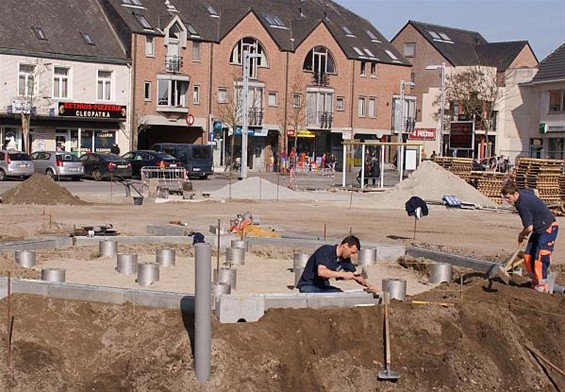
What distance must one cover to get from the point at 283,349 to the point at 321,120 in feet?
196

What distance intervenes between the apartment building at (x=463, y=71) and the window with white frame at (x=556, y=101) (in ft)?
17.7

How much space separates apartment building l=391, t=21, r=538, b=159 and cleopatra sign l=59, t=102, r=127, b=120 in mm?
26237

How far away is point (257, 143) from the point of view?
66.5 meters

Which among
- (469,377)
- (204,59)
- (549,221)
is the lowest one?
(469,377)

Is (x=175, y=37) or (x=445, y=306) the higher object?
(x=175, y=37)

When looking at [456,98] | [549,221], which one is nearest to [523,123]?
[456,98]

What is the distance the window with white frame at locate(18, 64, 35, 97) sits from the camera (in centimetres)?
5316

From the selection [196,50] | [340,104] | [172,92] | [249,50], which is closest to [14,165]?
[172,92]

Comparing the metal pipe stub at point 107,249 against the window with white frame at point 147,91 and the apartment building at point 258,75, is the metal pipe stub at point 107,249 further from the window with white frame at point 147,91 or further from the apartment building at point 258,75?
the window with white frame at point 147,91

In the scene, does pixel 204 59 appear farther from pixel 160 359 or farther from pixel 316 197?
pixel 160 359

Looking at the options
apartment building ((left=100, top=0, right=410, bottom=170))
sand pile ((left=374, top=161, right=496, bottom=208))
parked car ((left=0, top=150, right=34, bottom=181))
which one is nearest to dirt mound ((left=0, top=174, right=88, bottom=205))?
sand pile ((left=374, top=161, right=496, bottom=208))

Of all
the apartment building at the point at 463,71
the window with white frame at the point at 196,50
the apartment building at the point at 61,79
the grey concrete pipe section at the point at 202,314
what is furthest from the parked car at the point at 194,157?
the grey concrete pipe section at the point at 202,314

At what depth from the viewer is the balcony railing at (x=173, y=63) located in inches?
2360

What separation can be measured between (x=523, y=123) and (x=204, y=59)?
24393 millimetres
